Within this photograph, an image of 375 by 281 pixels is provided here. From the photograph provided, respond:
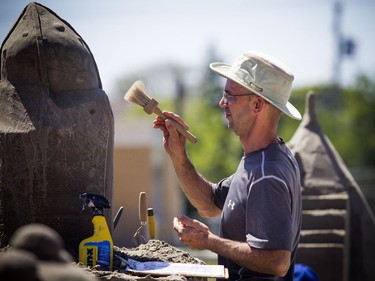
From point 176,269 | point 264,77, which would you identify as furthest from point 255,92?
point 176,269

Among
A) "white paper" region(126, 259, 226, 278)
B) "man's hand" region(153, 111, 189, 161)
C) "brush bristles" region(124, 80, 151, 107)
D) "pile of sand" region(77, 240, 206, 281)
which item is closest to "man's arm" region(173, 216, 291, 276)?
"white paper" region(126, 259, 226, 278)

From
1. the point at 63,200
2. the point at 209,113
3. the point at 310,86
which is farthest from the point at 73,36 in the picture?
the point at 310,86

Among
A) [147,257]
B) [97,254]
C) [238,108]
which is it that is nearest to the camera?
[97,254]

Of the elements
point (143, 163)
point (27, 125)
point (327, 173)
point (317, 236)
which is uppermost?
point (27, 125)

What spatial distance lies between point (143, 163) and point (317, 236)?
15.8 m

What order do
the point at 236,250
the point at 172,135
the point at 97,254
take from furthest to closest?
the point at 172,135 → the point at 236,250 → the point at 97,254

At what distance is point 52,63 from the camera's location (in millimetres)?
4004

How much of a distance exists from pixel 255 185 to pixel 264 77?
0.72m

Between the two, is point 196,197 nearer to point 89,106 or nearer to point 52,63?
point 89,106

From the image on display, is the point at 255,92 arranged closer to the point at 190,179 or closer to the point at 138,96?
the point at 138,96

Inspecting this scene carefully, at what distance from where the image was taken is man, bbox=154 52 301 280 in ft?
12.0

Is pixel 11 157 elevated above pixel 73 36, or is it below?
below

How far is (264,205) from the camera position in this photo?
12.0 feet

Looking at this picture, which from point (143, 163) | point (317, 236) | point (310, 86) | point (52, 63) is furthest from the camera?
point (310, 86)
